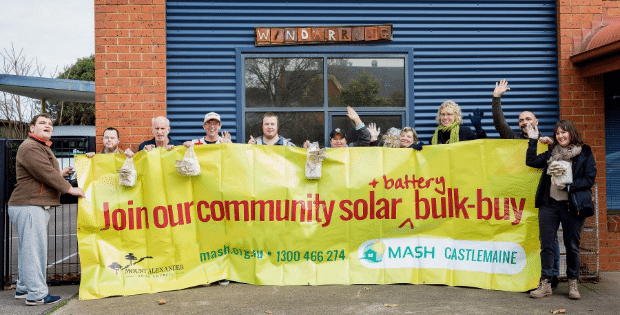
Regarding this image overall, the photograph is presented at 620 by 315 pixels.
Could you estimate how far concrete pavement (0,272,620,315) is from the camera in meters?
4.75

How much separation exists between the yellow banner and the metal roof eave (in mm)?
10233

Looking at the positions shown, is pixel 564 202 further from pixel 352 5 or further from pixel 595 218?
pixel 352 5

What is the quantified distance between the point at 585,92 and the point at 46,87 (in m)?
14.0

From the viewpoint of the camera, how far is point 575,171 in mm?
4930

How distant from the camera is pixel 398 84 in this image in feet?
23.3

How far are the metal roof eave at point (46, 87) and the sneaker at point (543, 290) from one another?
43.5ft

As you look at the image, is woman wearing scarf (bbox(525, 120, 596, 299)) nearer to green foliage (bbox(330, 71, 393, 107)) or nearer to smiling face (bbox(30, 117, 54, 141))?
green foliage (bbox(330, 71, 393, 107))

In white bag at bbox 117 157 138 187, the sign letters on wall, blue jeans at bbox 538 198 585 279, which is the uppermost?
the sign letters on wall

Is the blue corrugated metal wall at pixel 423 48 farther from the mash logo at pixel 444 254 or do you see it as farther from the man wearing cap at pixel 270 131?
the mash logo at pixel 444 254

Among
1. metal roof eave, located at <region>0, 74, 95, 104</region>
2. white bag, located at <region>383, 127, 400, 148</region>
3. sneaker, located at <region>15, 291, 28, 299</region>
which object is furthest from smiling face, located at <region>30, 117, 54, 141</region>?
metal roof eave, located at <region>0, 74, 95, 104</region>

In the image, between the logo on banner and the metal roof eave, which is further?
the metal roof eave

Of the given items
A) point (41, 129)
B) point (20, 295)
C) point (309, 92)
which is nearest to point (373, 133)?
point (309, 92)

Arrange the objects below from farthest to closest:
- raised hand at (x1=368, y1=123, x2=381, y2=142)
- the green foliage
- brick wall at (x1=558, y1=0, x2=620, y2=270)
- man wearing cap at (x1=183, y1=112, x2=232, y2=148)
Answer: the green foliage < brick wall at (x1=558, y1=0, x2=620, y2=270) < raised hand at (x1=368, y1=123, x2=381, y2=142) < man wearing cap at (x1=183, y1=112, x2=232, y2=148)

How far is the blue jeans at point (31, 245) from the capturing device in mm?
5012
